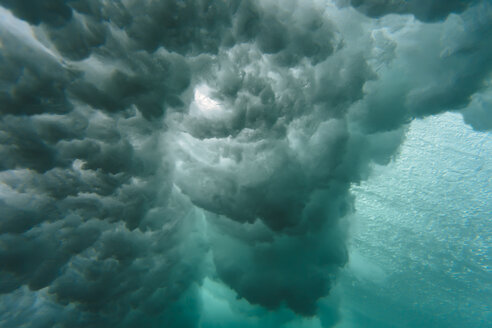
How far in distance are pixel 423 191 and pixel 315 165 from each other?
8.14 m

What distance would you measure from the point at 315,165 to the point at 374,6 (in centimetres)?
487

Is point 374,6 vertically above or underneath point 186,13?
above

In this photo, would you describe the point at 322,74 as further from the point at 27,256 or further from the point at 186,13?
the point at 27,256

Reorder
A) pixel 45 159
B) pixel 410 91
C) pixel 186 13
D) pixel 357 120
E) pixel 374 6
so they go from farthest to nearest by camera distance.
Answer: pixel 357 120 < pixel 410 91 < pixel 374 6 < pixel 45 159 < pixel 186 13

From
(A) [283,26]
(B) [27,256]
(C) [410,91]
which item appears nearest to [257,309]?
(B) [27,256]

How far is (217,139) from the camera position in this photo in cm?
787

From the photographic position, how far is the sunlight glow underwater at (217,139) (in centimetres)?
490

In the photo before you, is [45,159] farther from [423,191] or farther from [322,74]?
[423,191]

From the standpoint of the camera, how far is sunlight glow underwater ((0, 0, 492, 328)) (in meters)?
Answer: 4.90

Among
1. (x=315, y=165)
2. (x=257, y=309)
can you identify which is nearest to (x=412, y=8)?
(x=315, y=165)

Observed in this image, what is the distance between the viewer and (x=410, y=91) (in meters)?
8.12

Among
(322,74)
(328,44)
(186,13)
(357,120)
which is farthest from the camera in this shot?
(357,120)

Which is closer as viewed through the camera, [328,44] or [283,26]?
[283,26]

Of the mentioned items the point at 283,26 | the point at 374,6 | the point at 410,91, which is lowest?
the point at 283,26
